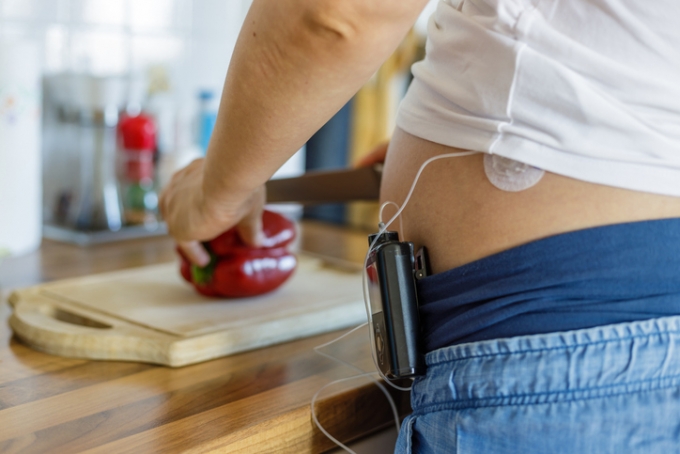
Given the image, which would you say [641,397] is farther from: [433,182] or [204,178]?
[204,178]

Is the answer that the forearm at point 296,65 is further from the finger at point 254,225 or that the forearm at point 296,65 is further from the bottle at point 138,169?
the bottle at point 138,169

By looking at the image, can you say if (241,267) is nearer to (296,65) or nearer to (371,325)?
(371,325)

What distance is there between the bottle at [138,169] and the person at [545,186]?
901mm

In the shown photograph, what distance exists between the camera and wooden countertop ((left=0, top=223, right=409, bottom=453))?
24.0 inches

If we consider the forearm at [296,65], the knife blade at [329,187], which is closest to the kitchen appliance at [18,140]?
the knife blade at [329,187]

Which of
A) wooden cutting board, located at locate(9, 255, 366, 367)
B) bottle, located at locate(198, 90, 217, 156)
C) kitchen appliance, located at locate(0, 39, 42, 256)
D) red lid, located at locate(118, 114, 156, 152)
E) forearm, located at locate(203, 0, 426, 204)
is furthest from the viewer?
bottle, located at locate(198, 90, 217, 156)

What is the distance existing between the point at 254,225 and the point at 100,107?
0.58 metres

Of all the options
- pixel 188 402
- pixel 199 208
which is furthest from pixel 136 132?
pixel 188 402

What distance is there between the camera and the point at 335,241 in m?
1.55

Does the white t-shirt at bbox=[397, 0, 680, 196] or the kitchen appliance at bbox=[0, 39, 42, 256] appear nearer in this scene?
the white t-shirt at bbox=[397, 0, 680, 196]

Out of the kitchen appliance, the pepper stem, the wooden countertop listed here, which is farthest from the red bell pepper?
the kitchen appliance

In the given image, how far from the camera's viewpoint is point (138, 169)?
1.42 meters

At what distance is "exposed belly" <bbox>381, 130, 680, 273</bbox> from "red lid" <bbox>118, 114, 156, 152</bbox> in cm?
89

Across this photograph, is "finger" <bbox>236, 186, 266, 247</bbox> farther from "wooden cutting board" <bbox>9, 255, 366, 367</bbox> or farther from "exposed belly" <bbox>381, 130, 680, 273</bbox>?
"exposed belly" <bbox>381, 130, 680, 273</bbox>
